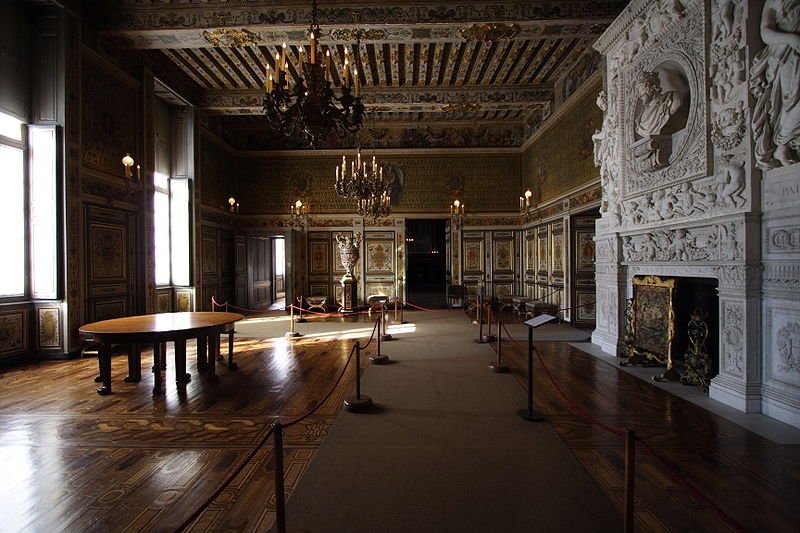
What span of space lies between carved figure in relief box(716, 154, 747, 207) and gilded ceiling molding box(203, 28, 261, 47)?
818 cm

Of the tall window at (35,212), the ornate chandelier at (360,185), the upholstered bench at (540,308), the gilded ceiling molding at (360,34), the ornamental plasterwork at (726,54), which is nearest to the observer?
the ornamental plasterwork at (726,54)

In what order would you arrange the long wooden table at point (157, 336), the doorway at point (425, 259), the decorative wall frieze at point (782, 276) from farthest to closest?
the doorway at point (425, 259) → the long wooden table at point (157, 336) → the decorative wall frieze at point (782, 276)

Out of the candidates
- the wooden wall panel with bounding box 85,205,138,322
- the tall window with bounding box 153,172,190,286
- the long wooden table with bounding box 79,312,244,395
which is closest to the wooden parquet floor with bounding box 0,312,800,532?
the long wooden table with bounding box 79,312,244,395

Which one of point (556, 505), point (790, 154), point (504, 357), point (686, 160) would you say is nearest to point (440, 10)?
point (686, 160)

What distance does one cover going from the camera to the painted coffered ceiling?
274 inches

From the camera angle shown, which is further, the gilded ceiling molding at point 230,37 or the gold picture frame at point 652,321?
the gilded ceiling molding at point 230,37

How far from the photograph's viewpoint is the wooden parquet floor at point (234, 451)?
2.41 m

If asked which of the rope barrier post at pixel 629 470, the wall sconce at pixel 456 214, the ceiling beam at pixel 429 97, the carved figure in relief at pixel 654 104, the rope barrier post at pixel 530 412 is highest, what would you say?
the ceiling beam at pixel 429 97

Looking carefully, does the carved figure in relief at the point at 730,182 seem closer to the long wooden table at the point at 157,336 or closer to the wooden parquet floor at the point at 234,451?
the wooden parquet floor at the point at 234,451

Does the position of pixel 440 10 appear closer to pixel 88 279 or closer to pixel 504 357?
pixel 504 357

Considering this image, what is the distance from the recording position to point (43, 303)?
6.37 metres

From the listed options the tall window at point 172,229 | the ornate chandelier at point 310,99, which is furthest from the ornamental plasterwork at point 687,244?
the tall window at point 172,229

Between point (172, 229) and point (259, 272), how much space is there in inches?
188

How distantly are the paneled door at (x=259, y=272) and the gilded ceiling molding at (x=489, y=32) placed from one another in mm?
10245
